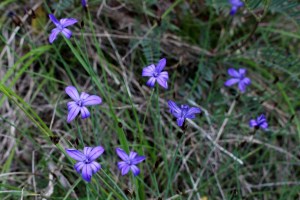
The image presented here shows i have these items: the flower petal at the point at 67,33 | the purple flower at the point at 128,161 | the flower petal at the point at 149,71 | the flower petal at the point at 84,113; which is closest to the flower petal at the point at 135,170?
the purple flower at the point at 128,161

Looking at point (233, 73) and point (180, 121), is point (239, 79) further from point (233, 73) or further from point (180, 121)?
point (180, 121)

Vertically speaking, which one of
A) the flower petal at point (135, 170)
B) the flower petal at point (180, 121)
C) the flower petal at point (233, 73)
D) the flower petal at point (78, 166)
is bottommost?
the flower petal at point (135, 170)

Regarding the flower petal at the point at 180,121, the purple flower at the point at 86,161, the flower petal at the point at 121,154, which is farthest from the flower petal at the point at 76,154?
the flower petal at the point at 180,121

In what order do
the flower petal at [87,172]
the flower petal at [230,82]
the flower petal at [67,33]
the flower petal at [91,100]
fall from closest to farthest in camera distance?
the flower petal at [87,172] < the flower petal at [91,100] < the flower petal at [67,33] < the flower petal at [230,82]

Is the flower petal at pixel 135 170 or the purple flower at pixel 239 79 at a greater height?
the purple flower at pixel 239 79

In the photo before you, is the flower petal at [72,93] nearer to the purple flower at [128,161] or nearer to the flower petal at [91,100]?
the flower petal at [91,100]

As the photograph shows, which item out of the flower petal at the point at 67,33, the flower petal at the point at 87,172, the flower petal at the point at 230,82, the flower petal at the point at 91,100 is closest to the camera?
the flower petal at the point at 87,172

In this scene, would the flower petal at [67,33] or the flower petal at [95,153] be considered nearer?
the flower petal at [95,153]
